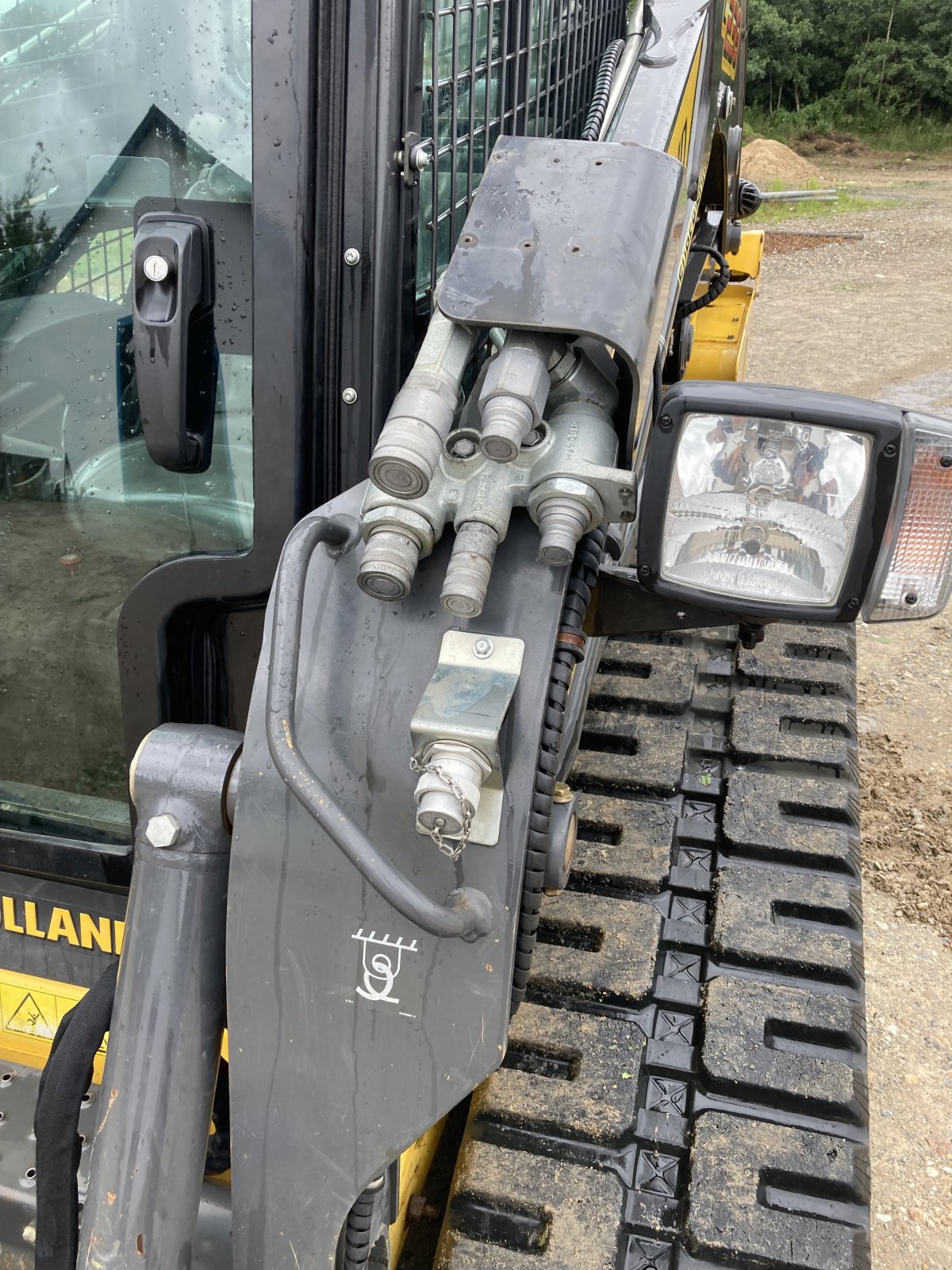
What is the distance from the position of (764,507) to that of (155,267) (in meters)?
0.61

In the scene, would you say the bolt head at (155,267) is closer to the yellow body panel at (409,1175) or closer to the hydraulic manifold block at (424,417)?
the hydraulic manifold block at (424,417)

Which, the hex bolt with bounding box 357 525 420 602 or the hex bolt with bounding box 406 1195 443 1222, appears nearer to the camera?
the hex bolt with bounding box 357 525 420 602

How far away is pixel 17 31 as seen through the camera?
3.98ft

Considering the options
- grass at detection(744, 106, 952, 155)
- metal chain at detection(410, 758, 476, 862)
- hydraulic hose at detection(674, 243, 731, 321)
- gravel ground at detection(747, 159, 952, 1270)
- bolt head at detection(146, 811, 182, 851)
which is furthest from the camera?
grass at detection(744, 106, 952, 155)

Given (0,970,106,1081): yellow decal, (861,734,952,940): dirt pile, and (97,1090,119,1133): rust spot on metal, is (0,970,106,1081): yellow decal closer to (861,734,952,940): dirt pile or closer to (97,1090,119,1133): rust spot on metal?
(97,1090,119,1133): rust spot on metal

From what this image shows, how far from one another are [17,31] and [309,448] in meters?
0.52

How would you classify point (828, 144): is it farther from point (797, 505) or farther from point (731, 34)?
point (797, 505)

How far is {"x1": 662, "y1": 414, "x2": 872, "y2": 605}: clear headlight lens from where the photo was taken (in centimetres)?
102

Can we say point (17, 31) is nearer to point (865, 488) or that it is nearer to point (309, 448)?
point (309, 448)

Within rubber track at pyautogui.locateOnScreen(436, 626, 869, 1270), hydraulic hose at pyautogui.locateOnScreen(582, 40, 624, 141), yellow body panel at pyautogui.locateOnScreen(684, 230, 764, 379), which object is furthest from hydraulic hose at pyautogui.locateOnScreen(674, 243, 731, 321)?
yellow body panel at pyautogui.locateOnScreen(684, 230, 764, 379)

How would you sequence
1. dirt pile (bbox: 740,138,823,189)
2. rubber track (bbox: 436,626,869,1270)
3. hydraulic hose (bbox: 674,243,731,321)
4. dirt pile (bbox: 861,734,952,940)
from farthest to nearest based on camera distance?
dirt pile (bbox: 740,138,823,189) → dirt pile (bbox: 861,734,952,940) → hydraulic hose (bbox: 674,243,731,321) → rubber track (bbox: 436,626,869,1270)

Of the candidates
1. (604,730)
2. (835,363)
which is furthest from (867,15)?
(604,730)

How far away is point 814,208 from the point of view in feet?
46.8

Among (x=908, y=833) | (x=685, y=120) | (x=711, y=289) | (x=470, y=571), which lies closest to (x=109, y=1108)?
(x=470, y=571)
